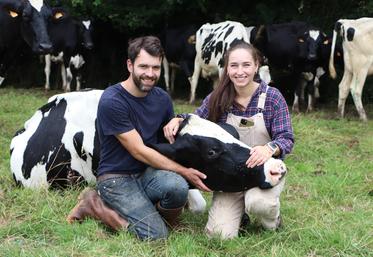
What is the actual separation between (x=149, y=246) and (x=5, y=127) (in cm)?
450

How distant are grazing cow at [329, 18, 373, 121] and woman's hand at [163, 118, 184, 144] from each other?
649 centimetres

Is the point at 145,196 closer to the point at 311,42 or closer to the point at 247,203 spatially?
the point at 247,203

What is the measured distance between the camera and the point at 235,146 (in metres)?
3.66

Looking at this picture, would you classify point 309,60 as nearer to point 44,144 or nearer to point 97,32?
point 97,32

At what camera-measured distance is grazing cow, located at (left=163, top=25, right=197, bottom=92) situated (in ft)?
40.9

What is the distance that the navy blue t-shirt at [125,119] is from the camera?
3.71 m

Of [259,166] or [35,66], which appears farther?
[35,66]

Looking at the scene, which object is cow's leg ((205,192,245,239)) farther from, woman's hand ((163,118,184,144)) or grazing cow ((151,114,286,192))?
woman's hand ((163,118,184,144))

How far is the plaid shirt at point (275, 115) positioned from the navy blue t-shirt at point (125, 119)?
504 millimetres

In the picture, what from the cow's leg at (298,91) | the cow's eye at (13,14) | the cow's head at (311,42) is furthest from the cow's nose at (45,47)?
the cow's head at (311,42)

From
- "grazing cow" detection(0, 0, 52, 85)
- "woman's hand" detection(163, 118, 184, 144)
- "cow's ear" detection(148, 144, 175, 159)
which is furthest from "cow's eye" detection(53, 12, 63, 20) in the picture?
"cow's ear" detection(148, 144, 175, 159)

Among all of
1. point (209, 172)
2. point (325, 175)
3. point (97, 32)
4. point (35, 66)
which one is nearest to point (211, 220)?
point (209, 172)

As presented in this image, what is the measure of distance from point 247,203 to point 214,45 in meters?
7.78

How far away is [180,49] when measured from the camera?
42.1ft
